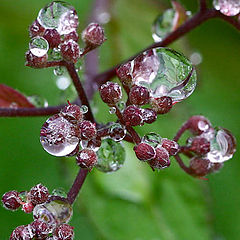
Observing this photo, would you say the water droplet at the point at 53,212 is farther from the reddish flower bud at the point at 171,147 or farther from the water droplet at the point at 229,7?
the water droplet at the point at 229,7

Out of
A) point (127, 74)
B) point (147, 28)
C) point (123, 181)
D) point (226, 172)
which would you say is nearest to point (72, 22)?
point (127, 74)

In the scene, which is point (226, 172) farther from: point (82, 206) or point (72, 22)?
point (72, 22)

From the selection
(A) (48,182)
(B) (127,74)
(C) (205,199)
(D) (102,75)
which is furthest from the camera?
(A) (48,182)

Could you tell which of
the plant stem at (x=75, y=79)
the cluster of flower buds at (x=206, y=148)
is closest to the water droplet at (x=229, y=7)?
the cluster of flower buds at (x=206, y=148)

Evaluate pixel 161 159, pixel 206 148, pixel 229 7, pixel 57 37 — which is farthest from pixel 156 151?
pixel 229 7

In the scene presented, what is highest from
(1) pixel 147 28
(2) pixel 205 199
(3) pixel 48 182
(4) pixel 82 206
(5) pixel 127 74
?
(5) pixel 127 74

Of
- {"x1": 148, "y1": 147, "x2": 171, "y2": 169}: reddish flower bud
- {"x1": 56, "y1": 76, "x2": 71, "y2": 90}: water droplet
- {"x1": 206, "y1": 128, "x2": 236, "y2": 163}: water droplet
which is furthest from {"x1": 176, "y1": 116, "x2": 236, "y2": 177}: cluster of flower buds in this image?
{"x1": 56, "y1": 76, "x2": 71, "y2": 90}: water droplet

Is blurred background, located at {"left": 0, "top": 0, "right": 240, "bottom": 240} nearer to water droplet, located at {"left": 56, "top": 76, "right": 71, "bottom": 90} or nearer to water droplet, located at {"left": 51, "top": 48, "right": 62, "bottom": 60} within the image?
water droplet, located at {"left": 56, "top": 76, "right": 71, "bottom": 90}
